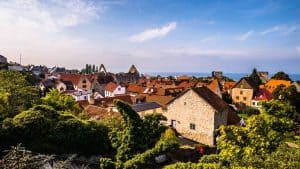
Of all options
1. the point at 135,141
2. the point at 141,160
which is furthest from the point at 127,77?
the point at 141,160

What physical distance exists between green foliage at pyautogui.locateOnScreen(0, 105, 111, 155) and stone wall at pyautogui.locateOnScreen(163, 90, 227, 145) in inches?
501

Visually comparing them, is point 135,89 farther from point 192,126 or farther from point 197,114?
point 197,114

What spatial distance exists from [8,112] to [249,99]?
4719cm

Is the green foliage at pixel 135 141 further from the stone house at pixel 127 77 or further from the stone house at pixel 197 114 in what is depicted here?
the stone house at pixel 127 77

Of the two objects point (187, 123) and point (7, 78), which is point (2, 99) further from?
point (187, 123)

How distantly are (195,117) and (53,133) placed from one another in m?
16.8

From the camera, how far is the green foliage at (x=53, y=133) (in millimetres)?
18500

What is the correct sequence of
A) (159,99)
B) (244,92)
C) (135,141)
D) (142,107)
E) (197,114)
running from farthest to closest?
(244,92) → (159,99) → (142,107) → (197,114) → (135,141)

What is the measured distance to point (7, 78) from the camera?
88.7 ft

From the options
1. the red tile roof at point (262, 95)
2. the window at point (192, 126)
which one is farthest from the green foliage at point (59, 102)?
the red tile roof at point (262, 95)

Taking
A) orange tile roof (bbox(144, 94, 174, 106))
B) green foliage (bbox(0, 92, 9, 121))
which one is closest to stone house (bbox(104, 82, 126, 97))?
orange tile roof (bbox(144, 94, 174, 106))

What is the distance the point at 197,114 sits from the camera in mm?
30562

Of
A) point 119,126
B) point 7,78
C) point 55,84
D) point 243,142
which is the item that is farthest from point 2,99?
point 55,84

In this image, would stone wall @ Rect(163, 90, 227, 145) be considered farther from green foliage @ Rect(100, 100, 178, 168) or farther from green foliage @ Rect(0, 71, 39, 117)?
green foliage @ Rect(0, 71, 39, 117)
